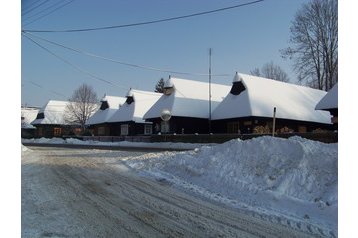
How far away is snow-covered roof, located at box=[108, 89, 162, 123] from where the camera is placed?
52.4 meters

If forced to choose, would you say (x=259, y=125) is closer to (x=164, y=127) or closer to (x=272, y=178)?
(x=164, y=127)

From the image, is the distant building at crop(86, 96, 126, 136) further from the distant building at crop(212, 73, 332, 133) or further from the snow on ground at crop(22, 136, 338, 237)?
the snow on ground at crop(22, 136, 338, 237)

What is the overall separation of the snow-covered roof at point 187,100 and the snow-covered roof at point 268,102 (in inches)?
120

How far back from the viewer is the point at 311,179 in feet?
31.1

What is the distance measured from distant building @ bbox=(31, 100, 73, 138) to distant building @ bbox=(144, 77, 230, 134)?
1085 inches

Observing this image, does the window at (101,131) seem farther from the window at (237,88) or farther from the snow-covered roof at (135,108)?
the window at (237,88)

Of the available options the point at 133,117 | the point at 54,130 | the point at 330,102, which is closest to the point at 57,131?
the point at 54,130

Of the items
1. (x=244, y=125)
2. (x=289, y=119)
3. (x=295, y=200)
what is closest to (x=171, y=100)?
(x=244, y=125)

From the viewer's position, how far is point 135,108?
53.1 m

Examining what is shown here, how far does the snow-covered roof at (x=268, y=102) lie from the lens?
36.7m

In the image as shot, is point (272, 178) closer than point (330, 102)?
Yes

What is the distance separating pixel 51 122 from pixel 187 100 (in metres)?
33.7
